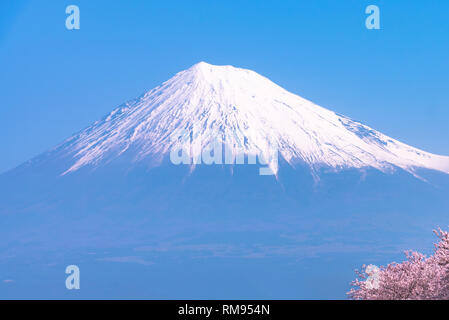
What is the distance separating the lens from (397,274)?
1977 cm

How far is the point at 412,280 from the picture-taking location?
19.7 m

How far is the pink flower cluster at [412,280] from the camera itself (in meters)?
19.2

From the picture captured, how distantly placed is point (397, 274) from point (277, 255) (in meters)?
180

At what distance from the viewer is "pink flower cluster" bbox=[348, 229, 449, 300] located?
1923cm

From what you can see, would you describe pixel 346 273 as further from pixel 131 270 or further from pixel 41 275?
pixel 41 275

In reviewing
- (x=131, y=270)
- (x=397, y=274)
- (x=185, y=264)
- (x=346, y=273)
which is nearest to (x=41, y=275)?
(x=131, y=270)
